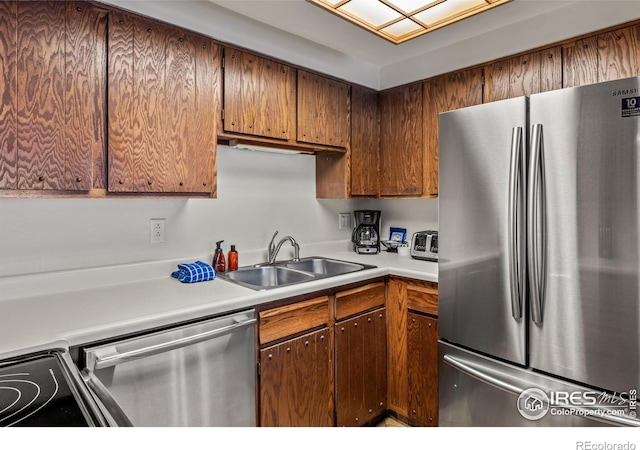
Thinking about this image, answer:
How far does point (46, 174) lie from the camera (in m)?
1.50

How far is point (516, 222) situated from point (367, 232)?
147 cm

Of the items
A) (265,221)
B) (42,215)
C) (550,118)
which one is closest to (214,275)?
(265,221)

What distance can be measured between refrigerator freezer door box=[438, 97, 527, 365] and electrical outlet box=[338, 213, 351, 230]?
4.13ft

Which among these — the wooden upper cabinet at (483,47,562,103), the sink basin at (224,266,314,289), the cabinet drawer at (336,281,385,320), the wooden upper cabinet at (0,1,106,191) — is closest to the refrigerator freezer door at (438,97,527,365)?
the cabinet drawer at (336,281,385,320)

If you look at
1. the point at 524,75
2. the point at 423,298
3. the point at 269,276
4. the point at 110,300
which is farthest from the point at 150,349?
the point at 524,75

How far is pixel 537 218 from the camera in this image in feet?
4.89

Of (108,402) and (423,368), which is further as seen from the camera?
(423,368)

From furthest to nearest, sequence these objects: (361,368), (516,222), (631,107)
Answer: (361,368) < (516,222) < (631,107)

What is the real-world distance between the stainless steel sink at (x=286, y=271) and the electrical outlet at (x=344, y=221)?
0.47 metres

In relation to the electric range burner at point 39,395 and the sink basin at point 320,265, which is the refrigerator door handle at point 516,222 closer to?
the sink basin at point 320,265

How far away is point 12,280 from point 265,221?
1352mm

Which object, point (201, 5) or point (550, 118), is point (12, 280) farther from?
point (550, 118)

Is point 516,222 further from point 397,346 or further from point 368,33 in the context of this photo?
point 368,33

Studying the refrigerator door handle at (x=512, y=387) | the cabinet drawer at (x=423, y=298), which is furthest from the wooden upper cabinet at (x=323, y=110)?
the refrigerator door handle at (x=512, y=387)
